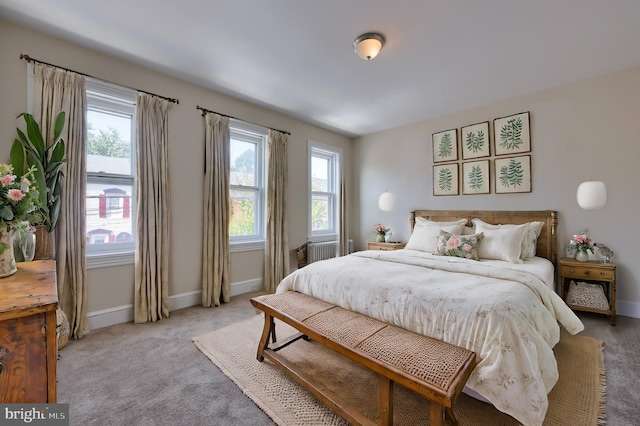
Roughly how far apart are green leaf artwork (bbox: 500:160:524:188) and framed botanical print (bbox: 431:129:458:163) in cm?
64

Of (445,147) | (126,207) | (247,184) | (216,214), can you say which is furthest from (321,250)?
(126,207)

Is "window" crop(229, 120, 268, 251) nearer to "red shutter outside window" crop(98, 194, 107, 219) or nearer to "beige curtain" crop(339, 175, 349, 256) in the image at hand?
"red shutter outside window" crop(98, 194, 107, 219)

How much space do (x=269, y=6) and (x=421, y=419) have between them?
9.24 ft

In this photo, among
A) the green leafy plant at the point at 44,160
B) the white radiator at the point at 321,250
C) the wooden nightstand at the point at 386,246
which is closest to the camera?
the green leafy plant at the point at 44,160

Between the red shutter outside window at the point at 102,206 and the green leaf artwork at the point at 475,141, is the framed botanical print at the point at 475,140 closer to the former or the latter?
the green leaf artwork at the point at 475,141

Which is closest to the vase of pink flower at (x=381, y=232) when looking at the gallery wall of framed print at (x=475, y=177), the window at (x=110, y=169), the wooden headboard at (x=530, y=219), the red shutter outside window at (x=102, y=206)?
the wooden headboard at (x=530, y=219)

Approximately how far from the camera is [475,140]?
3.82 meters

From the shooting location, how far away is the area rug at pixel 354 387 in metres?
1.54

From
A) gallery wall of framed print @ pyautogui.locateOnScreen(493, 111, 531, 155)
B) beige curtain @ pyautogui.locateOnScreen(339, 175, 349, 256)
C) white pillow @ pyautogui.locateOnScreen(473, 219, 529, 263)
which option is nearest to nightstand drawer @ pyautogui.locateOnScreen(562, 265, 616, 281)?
white pillow @ pyautogui.locateOnScreen(473, 219, 529, 263)

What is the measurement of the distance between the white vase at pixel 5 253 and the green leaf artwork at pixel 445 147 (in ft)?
14.5

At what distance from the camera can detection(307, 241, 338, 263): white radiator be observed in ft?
14.6

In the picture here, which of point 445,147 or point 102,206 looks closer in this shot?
point 102,206

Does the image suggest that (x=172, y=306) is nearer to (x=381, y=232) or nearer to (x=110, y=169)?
(x=110, y=169)

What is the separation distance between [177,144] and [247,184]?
103 centimetres
